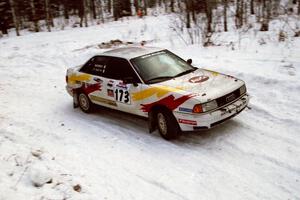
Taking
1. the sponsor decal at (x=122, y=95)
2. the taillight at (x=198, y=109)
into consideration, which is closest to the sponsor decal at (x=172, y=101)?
the taillight at (x=198, y=109)

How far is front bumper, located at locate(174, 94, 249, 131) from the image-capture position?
20.4 feet

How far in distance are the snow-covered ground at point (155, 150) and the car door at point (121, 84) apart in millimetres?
515

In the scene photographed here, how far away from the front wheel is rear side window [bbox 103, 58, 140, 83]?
1029 mm

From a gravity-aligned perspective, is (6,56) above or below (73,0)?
below

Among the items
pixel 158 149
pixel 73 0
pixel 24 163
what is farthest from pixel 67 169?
pixel 73 0

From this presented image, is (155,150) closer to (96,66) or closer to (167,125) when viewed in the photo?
(167,125)

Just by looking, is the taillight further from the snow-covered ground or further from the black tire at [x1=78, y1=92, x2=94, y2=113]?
the black tire at [x1=78, y1=92, x2=94, y2=113]

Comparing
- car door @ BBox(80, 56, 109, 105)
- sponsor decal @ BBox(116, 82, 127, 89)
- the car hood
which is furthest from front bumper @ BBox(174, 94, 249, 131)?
car door @ BBox(80, 56, 109, 105)

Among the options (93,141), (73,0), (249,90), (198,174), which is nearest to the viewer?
(198,174)

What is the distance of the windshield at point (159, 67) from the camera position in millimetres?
7164

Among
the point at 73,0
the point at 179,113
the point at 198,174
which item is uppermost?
the point at 73,0

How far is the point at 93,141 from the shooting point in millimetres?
7129

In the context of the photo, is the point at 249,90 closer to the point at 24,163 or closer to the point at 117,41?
the point at 24,163

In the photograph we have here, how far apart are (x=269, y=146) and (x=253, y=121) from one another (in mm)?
1127
